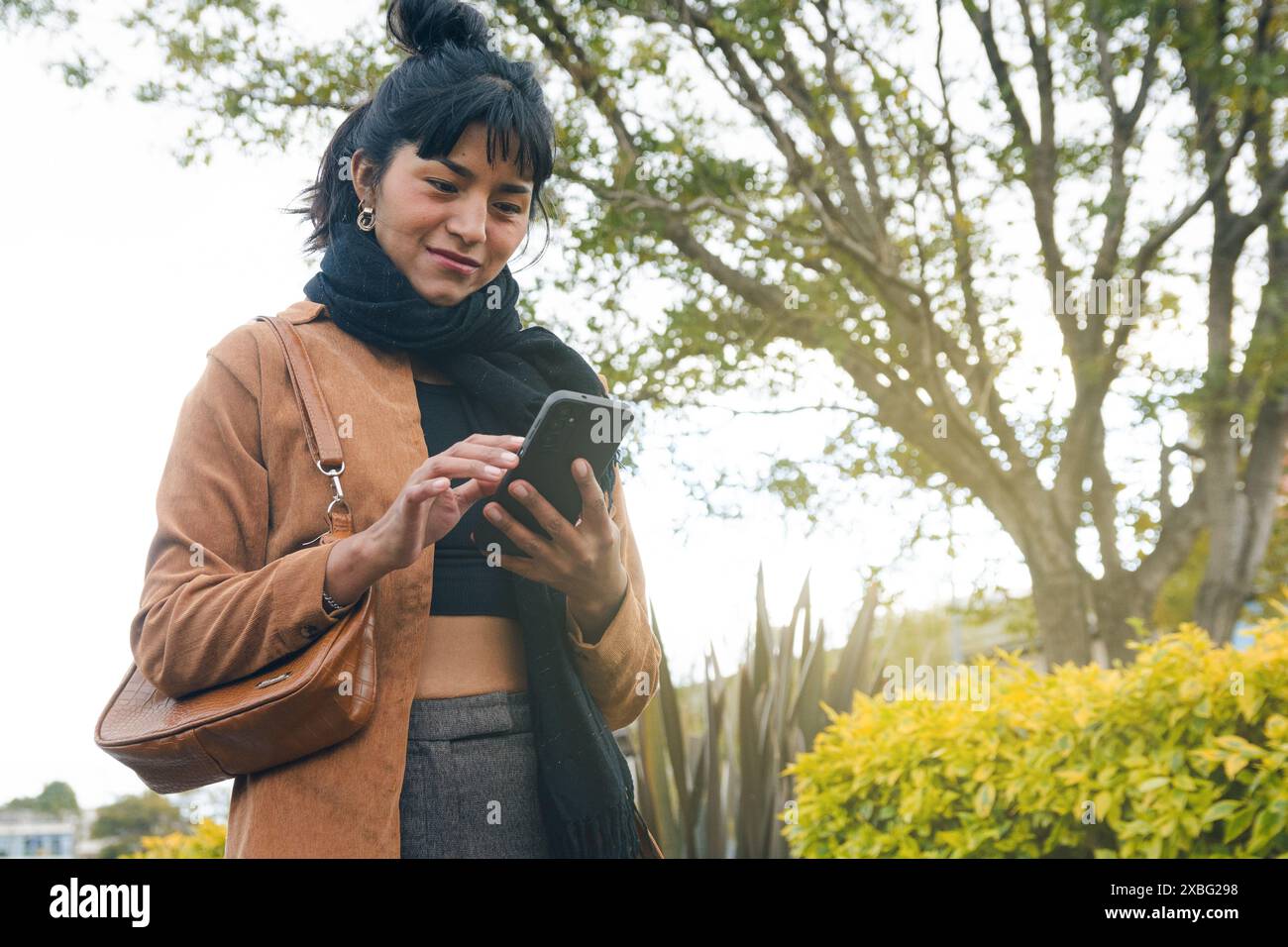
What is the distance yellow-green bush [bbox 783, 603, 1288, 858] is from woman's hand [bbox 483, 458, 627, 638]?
2341 millimetres

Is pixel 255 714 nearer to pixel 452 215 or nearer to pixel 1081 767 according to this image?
pixel 452 215

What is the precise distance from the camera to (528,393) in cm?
Result: 132

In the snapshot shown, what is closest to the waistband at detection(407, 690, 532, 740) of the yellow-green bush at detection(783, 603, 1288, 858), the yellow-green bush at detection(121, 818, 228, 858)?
the yellow-green bush at detection(783, 603, 1288, 858)

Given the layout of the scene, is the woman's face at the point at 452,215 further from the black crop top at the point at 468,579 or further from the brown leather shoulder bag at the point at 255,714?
the brown leather shoulder bag at the point at 255,714

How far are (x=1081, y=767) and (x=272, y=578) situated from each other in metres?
2.89

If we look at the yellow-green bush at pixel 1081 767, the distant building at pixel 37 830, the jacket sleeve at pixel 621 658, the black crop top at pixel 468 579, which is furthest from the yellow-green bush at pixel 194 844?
the black crop top at pixel 468 579

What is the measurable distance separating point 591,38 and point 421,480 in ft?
15.4

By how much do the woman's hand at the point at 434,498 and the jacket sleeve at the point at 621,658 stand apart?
0.82 ft

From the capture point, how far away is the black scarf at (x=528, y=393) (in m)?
1.25
